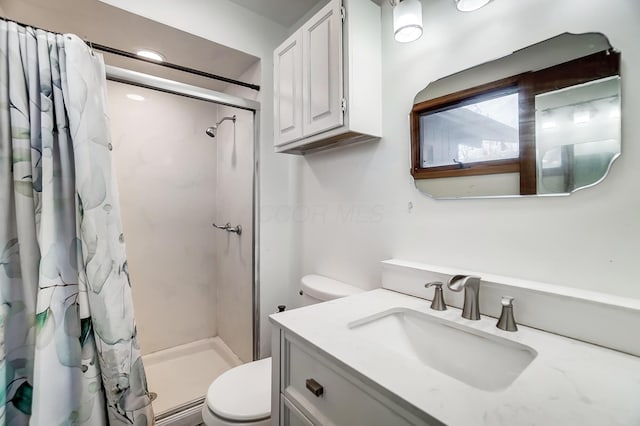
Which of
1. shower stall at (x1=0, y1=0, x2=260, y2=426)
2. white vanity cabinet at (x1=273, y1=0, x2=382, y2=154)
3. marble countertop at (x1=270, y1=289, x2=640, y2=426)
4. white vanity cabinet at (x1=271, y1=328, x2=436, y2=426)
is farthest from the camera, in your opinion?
shower stall at (x1=0, y1=0, x2=260, y2=426)

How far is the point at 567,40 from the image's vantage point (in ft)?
2.64

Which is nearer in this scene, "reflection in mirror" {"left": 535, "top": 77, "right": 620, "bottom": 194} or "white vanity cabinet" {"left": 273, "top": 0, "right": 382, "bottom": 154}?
"reflection in mirror" {"left": 535, "top": 77, "right": 620, "bottom": 194}

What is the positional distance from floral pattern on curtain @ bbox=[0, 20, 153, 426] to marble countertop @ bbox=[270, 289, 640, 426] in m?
0.82

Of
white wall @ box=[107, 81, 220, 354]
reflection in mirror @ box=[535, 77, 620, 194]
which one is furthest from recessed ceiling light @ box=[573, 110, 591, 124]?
white wall @ box=[107, 81, 220, 354]

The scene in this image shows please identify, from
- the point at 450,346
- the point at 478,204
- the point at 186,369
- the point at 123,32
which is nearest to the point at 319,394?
Result: the point at 450,346

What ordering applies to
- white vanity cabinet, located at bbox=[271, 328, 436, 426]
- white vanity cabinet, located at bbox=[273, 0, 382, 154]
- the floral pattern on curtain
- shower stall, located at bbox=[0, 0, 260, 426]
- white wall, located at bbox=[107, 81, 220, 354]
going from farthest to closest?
1. white wall, located at bbox=[107, 81, 220, 354]
2. shower stall, located at bbox=[0, 0, 260, 426]
3. white vanity cabinet, located at bbox=[273, 0, 382, 154]
4. the floral pattern on curtain
5. white vanity cabinet, located at bbox=[271, 328, 436, 426]

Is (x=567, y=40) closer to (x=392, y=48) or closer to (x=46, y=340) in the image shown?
(x=392, y=48)

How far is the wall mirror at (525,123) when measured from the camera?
755 mm

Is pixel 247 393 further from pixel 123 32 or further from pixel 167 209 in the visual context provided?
pixel 123 32

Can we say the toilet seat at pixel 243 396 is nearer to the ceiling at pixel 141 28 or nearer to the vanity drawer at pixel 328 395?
the vanity drawer at pixel 328 395

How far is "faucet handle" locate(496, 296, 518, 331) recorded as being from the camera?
30.3 inches

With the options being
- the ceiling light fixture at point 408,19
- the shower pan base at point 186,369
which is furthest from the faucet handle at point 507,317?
the shower pan base at point 186,369

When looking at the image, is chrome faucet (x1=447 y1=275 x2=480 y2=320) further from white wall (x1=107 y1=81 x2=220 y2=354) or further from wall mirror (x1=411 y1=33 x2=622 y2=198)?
white wall (x1=107 y1=81 x2=220 y2=354)

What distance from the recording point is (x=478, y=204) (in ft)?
3.25
